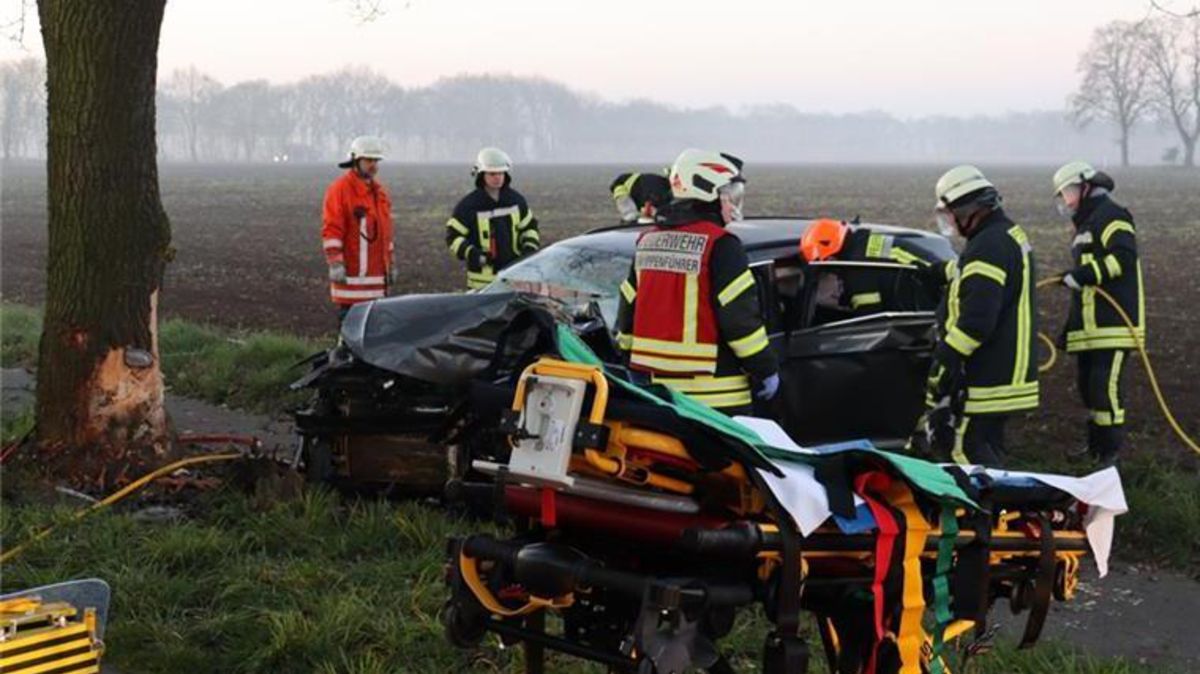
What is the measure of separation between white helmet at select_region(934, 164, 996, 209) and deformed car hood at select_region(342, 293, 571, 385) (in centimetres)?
203

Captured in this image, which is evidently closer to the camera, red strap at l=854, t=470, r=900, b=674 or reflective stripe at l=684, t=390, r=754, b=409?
red strap at l=854, t=470, r=900, b=674

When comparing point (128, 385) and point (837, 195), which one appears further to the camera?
point (837, 195)

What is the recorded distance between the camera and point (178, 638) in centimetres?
478

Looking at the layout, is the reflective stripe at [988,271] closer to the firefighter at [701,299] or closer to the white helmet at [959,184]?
the white helmet at [959,184]

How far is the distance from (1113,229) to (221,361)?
682 centimetres

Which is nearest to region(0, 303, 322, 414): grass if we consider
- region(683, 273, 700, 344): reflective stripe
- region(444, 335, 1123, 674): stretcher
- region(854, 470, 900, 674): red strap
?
region(683, 273, 700, 344): reflective stripe

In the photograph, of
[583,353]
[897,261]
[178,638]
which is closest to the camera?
[583,353]

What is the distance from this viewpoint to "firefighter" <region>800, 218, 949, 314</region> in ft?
23.5

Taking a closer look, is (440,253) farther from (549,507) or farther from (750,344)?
(549,507)

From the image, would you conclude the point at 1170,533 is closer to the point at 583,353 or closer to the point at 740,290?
the point at 740,290

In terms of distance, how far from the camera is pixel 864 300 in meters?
7.30

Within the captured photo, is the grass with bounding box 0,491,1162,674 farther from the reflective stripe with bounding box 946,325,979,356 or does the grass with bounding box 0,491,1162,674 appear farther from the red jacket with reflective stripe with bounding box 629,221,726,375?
the reflective stripe with bounding box 946,325,979,356

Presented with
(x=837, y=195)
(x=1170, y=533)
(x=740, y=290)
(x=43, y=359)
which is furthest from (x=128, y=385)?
(x=837, y=195)

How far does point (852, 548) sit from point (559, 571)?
713mm
